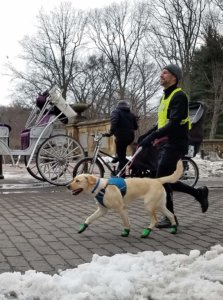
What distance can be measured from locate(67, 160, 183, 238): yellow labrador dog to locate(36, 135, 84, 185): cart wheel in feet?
18.9

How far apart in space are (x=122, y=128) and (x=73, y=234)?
5146 mm

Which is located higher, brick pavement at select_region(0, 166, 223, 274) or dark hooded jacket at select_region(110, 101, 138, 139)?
dark hooded jacket at select_region(110, 101, 138, 139)

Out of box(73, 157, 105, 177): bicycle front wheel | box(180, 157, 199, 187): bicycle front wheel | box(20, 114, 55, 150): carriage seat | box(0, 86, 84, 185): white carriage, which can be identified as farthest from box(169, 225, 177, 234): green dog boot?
box(20, 114, 55, 150): carriage seat

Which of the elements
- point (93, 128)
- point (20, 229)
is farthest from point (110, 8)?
point (20, 229)

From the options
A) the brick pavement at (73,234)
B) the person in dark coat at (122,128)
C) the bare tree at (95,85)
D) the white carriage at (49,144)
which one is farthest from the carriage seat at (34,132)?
the bare tree at (95,85)

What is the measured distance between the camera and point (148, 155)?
977 cm

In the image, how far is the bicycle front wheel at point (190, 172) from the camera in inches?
454

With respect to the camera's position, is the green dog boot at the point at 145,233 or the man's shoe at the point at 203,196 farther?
the man's shoe at the point at 203,196

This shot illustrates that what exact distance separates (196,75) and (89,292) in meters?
42.1

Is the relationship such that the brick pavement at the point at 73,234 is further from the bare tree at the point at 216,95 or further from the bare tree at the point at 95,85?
the bare tree at the point at 95,85

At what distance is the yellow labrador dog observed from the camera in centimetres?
560

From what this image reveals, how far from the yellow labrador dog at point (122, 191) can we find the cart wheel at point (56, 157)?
5.75 m

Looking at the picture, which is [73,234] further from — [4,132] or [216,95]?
[216,95]

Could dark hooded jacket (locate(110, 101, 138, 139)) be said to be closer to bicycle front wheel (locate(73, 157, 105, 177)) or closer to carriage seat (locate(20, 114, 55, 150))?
bicycle front wheel (locate(73, 157, 105, 177))
